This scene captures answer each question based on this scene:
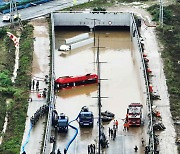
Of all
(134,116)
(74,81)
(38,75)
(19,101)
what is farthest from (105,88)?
(134,116)

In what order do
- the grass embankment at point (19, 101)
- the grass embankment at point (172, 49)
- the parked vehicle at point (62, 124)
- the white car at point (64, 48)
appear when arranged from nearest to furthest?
1. the grass embankment at point (19, 101)
2. the parked vehicle at point (62, 124)
3. the grass embankment at point (172, 49)
4. the white car at point (64, 48)

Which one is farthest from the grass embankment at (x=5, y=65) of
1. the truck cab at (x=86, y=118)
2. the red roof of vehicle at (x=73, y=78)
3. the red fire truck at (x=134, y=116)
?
the red fire truck at (x=134, y=116)

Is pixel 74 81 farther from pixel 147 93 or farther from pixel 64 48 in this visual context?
pixel 64 48

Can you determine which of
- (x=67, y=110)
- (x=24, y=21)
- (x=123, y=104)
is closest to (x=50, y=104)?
(x=67, y=110)

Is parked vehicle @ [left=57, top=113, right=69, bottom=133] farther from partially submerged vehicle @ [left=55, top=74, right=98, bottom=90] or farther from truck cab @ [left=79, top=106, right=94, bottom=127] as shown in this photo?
partially submerged vehicle @ [left=55, top=74, right=98, bottom=90]

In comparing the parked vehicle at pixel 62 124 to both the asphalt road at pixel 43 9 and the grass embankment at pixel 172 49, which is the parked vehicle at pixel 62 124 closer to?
the grass embankment at pixel 172 49

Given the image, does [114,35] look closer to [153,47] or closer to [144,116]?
[153,47]
